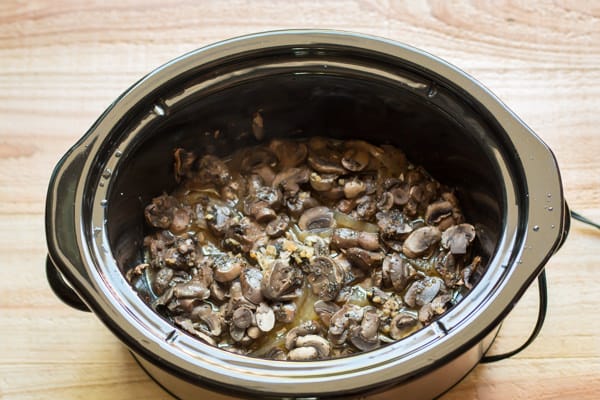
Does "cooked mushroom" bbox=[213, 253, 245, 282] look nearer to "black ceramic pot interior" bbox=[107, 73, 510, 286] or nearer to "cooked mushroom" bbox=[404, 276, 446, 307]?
"black ceramic pot interior" bbox=[107, 73, 510, 286]

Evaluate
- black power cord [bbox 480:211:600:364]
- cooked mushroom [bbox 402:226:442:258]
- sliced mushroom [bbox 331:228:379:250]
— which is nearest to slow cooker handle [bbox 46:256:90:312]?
sliced mushroom [bbox 331:228:379:250]

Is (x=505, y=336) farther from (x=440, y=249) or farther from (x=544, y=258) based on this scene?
(x=544, y=258)

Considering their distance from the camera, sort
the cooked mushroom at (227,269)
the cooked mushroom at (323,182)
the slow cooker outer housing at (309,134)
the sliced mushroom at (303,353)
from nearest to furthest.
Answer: the slow cooker outer housing at (309,134) < the sliced mushroom at (303,353) < the cooked mushroom at (227,269) < the cooked mushroom at (323,182)

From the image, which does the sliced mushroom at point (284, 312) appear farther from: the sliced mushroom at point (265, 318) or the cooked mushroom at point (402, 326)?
the cooked mushroom at point (402, 326)

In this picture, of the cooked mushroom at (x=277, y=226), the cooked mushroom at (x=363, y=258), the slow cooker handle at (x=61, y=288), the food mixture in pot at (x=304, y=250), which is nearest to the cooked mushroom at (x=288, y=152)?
the food mixture in pot at (x=304, y=250)

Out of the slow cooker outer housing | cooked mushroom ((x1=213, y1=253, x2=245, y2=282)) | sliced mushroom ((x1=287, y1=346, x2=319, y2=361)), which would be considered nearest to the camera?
the slow cooker outer housing

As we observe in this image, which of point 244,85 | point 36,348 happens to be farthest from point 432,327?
point 36,348
